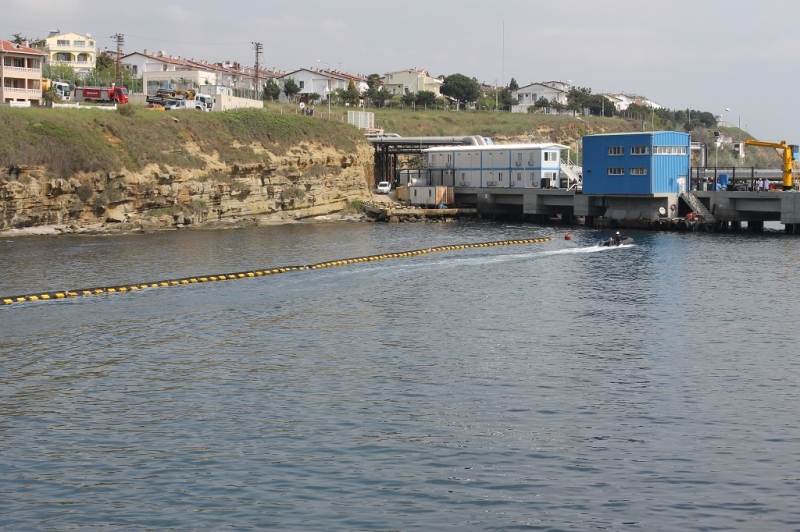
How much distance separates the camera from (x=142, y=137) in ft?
293

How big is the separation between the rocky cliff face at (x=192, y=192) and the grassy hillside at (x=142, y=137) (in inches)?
47.7

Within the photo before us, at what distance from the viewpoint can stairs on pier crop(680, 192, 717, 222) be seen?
87312mm

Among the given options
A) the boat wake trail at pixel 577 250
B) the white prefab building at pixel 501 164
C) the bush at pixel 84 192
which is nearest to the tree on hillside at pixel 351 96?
the white prefab building at pixel 501 164

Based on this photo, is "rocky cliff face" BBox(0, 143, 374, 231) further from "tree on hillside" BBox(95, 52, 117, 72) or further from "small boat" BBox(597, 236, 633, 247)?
"tree on hillside" BBox(95, 52, 117, 72)

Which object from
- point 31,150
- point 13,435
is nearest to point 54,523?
point 13,435

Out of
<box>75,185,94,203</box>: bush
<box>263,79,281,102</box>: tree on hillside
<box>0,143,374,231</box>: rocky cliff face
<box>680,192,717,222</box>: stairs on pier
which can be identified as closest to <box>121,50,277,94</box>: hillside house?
<box>263,79,281,102</box>: tree on hillside

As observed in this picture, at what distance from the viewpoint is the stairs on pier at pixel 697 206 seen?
3438 inches

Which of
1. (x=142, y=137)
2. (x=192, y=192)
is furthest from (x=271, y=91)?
(x=192, y=192)

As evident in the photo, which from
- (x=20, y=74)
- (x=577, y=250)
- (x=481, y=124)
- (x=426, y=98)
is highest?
(x=426, y=98)

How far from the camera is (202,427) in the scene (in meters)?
25.3

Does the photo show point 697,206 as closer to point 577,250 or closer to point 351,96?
point 577,250

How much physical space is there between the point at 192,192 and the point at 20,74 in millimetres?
30947

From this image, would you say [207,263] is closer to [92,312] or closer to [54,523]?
[92,312]

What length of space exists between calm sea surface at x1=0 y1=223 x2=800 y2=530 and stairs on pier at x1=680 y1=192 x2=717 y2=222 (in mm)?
34256
